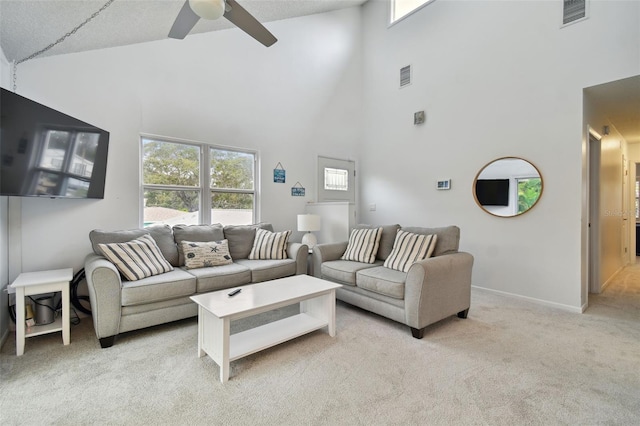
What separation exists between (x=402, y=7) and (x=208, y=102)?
364cm

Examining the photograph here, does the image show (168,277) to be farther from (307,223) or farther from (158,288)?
(307,223)

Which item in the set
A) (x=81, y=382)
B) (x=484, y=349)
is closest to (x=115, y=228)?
(x=81, y=382)

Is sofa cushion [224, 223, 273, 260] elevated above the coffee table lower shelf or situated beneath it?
elevated above

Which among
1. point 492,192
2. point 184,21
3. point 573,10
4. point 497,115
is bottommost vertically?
point 492,192

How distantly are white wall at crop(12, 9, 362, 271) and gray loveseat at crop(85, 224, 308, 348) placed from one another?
523 millimetres

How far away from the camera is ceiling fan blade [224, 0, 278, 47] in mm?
2114

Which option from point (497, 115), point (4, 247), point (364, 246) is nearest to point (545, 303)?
point (364, 246)

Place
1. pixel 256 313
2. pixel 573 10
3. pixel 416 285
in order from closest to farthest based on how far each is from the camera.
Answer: pixel 256 313, pixel 416 285, pixel 573 10

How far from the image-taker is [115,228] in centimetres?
332

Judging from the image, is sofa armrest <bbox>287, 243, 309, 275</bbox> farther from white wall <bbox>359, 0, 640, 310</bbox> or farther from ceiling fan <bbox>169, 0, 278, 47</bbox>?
ceiling fan <bbox>169, 0, 278, 47</bbox>

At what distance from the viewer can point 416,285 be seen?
8.22ft

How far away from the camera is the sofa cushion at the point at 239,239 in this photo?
376 cm

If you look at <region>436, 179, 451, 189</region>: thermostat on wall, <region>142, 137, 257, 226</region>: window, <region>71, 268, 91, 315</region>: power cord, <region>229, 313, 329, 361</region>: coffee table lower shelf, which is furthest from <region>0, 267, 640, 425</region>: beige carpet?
<region>436, 179, 451, 189</region>: thermostat on wall

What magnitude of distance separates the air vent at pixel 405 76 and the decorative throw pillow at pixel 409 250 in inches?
112
